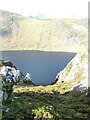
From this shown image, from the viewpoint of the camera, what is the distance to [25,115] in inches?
677

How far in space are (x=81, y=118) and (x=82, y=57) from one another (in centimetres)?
6278

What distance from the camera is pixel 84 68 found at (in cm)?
7369

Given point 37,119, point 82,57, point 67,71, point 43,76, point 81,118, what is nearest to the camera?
point 37,119

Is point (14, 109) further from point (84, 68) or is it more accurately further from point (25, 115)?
point (84, 68)

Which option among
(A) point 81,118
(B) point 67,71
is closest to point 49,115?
(A) point 81,118

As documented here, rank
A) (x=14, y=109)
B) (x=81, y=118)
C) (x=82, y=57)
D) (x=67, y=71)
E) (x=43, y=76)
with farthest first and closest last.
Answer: (x=43, y=76) → (x=67, y=71) → (x=82, y=57) → (x=81, y=118) → (x=14, y=109)

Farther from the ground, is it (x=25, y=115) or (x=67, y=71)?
(x=25, y=115)

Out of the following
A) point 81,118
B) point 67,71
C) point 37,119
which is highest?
point 37,119

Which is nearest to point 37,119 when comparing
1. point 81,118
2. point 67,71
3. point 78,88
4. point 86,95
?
point 81,118

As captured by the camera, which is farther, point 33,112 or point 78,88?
point 78,88

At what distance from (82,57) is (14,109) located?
218 feet

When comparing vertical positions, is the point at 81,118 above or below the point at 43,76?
above

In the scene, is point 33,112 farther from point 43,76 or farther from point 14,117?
point 43,76

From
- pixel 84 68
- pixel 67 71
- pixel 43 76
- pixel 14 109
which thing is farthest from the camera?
pixel 43 76
